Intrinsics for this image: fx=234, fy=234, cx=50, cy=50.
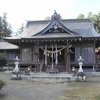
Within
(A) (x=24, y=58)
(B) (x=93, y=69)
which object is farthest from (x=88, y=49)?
(A) (x=24, y=58)

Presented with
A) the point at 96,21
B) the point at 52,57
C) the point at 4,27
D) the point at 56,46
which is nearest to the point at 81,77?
the point at 56,46

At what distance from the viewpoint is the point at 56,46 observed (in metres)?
26.1

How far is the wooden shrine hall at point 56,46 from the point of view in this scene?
2517cm

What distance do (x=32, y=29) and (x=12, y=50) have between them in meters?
4.22

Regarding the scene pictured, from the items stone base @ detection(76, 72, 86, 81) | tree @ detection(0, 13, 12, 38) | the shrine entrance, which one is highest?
tree @ detection(0, 13, 12, 38)

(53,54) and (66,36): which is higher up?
(66,36)

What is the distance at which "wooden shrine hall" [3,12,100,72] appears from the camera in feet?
82.6

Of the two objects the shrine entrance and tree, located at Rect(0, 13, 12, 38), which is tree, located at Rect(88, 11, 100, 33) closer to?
tree, located at Rect(0, 13, 12, 38)

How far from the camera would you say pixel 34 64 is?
26.8 metres

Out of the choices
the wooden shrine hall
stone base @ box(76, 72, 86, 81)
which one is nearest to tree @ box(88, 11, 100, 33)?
the wooden shrine hall

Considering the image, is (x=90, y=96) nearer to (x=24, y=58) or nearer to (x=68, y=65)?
(x=68, y=65)

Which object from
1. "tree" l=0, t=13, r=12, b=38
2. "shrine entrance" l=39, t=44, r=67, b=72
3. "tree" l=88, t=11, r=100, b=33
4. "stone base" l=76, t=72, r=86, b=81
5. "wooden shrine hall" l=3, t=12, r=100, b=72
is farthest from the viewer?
"tree" l=0, t=13, r=12, b=38

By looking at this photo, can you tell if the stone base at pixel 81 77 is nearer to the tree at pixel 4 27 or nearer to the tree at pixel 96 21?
the tree at pixel 96 21

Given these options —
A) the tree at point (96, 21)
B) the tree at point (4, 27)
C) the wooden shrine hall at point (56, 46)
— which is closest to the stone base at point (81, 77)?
the wooden shrine hall at point (56, 46)
